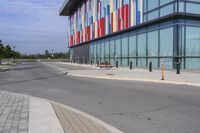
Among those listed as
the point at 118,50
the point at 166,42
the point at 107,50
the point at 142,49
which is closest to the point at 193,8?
the point at 166,42

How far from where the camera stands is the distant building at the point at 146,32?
30.9 meters

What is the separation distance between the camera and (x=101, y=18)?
54969mm

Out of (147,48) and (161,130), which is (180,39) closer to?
(147,48)

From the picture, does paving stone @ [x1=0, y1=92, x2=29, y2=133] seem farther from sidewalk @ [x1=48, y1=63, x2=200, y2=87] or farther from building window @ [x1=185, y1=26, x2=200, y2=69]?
building window @ [x1=185, y1=26, x2=200, y2=69]

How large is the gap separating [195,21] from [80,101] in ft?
78.1

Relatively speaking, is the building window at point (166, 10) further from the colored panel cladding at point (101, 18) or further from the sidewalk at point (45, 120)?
the sidewalk at point (45, 120)

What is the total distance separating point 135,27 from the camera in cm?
3916

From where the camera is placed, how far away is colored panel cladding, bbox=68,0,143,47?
1575 inches

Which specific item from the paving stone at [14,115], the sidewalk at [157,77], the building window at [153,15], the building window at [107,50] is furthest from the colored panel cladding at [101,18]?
the paving stone at [14,115]

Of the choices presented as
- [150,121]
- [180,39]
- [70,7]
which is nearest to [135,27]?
[180,39]

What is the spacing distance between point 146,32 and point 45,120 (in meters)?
30.6

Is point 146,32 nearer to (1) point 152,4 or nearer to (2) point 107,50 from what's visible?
(1) point 152,4

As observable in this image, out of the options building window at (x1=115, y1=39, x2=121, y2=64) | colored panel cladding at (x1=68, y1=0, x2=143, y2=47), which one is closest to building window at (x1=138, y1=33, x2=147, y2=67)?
colored panel cladding at (x1=68, y1=0, x2=143, y2=47)

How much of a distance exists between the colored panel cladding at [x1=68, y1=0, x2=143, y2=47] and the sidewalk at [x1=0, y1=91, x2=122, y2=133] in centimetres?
3001
